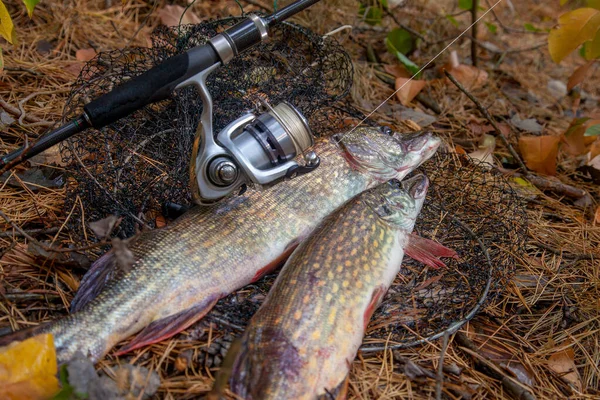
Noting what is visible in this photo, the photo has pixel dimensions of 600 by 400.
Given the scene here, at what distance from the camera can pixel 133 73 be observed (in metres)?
3.32

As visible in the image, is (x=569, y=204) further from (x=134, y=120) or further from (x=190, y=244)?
(x=134, y=120)

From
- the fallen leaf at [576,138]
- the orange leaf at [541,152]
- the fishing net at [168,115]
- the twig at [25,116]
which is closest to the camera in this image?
the fishing net at [168,115]

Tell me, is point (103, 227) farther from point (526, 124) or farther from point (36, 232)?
point (526, 124)

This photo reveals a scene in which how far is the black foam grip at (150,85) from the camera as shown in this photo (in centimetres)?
245

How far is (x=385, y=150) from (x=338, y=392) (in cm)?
167

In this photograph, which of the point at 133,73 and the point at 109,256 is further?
the point at 133,73

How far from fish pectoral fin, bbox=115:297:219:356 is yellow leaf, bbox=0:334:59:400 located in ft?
1.05

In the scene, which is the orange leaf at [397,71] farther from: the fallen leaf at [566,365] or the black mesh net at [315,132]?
the fallen leaf at [566,365]

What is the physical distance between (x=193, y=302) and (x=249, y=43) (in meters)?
1.26

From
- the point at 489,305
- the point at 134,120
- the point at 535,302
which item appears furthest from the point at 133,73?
the point at 535,302

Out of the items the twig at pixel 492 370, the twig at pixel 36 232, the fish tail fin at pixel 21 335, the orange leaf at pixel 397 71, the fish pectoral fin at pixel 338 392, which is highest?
the twig at pixel 36 232

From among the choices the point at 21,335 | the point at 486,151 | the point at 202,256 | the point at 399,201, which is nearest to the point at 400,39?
the point at 486,151

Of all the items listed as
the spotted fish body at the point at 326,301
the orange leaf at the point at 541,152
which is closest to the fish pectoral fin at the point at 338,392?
the spotted fish body at the point at 326,301

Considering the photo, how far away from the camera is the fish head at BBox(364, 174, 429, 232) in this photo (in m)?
3.01
